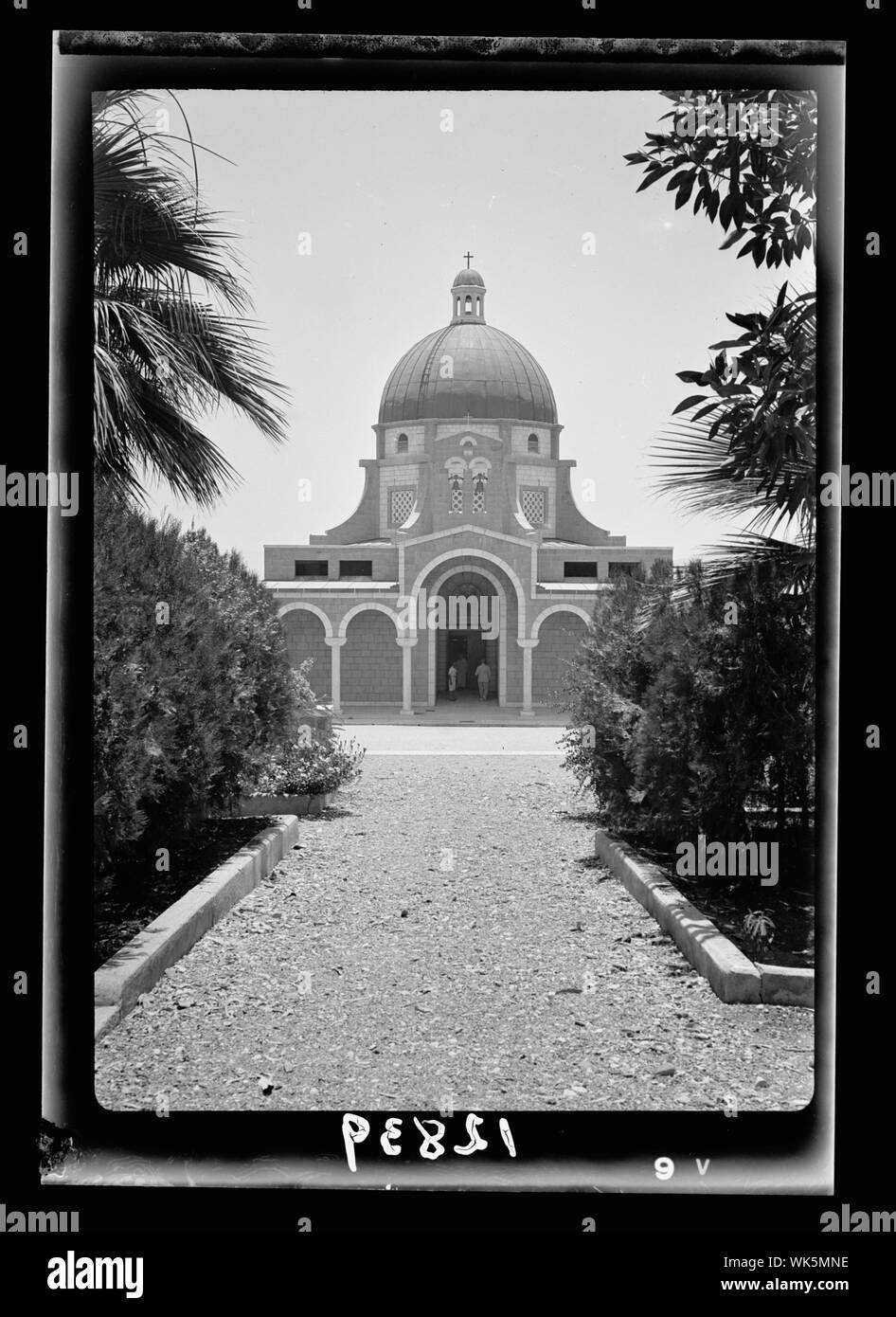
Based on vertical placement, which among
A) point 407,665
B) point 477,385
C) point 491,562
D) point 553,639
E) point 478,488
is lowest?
point 407,665

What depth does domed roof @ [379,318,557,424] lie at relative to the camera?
31688 mm

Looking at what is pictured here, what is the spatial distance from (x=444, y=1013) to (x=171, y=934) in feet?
4.34

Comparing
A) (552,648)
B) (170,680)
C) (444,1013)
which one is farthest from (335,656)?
(444,1013)

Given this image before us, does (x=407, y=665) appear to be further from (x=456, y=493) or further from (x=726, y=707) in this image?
(x=726, y=707)

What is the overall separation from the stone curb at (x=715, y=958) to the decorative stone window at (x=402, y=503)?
88.6 feet

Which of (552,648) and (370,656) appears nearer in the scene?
(370,656)

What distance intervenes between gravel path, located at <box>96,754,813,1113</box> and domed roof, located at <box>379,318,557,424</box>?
85.8 feet

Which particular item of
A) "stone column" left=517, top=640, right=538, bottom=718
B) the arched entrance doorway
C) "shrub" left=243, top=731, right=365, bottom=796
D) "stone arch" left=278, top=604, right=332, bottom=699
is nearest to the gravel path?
"shrub" left=243, top=731, right=365, bottom=796

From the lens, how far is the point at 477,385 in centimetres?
3216

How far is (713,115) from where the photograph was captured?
12.5 ft

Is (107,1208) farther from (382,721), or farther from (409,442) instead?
(409,442)

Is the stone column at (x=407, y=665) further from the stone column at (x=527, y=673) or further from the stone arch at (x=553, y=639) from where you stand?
the stone arch at (x=553, y=639)

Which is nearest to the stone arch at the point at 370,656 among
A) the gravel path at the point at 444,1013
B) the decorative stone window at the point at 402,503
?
the decorative stone window at the point at 402,503

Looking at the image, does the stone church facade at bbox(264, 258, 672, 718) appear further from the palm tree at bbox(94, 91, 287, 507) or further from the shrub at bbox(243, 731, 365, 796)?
the palm tree at bbox(94, 91, 287, 507)
